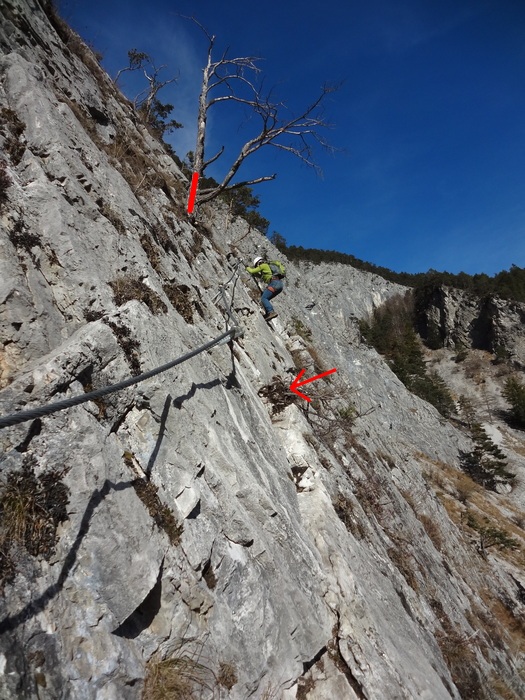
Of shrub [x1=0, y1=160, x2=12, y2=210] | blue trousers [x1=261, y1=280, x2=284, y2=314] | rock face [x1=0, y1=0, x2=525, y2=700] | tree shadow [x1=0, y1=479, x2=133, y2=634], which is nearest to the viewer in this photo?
tree shadow [x1=0, y1=479, x2=133, y2=634]

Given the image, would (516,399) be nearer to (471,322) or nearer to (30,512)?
(471,322)

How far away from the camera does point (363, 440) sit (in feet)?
50.1

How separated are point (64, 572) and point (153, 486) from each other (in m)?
1.19

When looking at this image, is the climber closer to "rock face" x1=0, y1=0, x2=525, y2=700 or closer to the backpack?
the backpack

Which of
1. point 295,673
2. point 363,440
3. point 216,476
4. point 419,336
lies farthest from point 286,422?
point 419,336

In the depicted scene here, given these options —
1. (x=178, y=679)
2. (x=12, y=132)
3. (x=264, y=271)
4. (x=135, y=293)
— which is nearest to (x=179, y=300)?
(x=135, y=293)

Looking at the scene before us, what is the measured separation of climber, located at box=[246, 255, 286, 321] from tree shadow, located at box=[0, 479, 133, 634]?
8.96 metres

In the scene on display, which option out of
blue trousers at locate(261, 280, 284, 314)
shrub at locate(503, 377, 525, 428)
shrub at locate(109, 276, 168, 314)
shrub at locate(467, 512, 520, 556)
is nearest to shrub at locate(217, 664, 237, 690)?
shrub at locate(109, 276, 168, 314)

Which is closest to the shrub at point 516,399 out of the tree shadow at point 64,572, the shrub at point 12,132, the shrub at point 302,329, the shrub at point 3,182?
the shrub at point 302,329

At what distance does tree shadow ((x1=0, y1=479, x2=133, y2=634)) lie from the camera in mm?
2619

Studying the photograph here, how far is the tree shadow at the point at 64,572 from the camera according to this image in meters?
2.62

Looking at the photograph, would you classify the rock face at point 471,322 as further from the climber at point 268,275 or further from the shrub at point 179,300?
the shrub at point 179,300

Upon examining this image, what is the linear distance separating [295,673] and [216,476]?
238 cm

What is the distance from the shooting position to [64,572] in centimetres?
305
